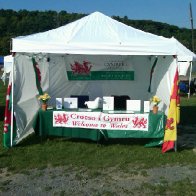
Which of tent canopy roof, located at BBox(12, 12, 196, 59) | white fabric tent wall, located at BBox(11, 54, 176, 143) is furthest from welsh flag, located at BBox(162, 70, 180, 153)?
white fabric tent wall, located at BBox(11, 54, 176, 143)

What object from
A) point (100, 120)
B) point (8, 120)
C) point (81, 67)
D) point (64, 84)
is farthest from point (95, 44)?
point (64, 84)

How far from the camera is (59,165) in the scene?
6.29m

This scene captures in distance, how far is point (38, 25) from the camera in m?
51.1

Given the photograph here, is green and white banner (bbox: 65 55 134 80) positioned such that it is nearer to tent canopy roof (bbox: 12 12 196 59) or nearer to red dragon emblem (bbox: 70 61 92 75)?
red dragon emblem (bbox: 70 61 92 75)

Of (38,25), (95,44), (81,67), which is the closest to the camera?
(95,44)

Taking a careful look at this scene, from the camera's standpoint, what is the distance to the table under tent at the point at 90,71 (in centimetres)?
697

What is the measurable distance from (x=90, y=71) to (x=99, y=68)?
259mm

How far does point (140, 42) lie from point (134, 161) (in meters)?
2.16

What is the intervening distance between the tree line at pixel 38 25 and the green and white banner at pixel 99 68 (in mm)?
34783

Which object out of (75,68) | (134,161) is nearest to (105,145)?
(134,161)

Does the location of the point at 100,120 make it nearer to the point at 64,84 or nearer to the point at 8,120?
the point at 8,120

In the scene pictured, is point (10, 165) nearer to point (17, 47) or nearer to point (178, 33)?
point (17, 47)

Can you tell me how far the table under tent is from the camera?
6.97 metres

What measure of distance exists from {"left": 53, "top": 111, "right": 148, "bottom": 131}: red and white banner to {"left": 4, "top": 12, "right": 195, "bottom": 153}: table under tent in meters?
0.04
